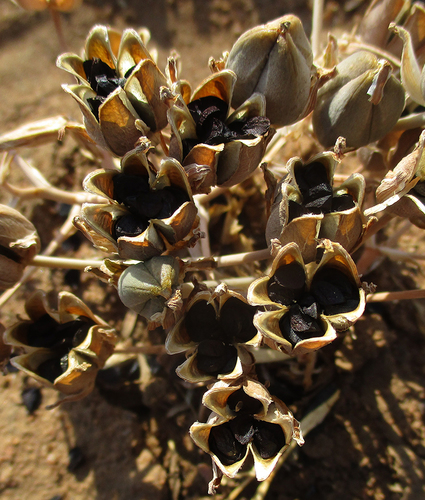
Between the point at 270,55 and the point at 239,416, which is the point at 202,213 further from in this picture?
the point at 239,416

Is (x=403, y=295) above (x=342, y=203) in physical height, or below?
below

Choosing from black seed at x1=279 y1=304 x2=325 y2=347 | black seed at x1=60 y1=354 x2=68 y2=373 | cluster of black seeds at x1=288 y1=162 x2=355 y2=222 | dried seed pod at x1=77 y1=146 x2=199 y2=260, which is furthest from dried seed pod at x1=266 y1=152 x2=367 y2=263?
black seed at x1=60 y1=354 x2=68 y2=373

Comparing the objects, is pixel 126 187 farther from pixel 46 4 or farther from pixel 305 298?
pixel 46 4

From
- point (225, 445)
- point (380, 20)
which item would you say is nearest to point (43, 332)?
point (225, 445)

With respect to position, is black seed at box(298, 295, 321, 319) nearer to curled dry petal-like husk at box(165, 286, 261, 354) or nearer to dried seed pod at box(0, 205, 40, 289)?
curled dry petal-like husk at box(165, 286, 261, 354)

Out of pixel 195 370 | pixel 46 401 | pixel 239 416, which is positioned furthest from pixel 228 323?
pixel 46 401

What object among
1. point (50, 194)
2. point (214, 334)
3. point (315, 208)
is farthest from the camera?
point (50, 194)
